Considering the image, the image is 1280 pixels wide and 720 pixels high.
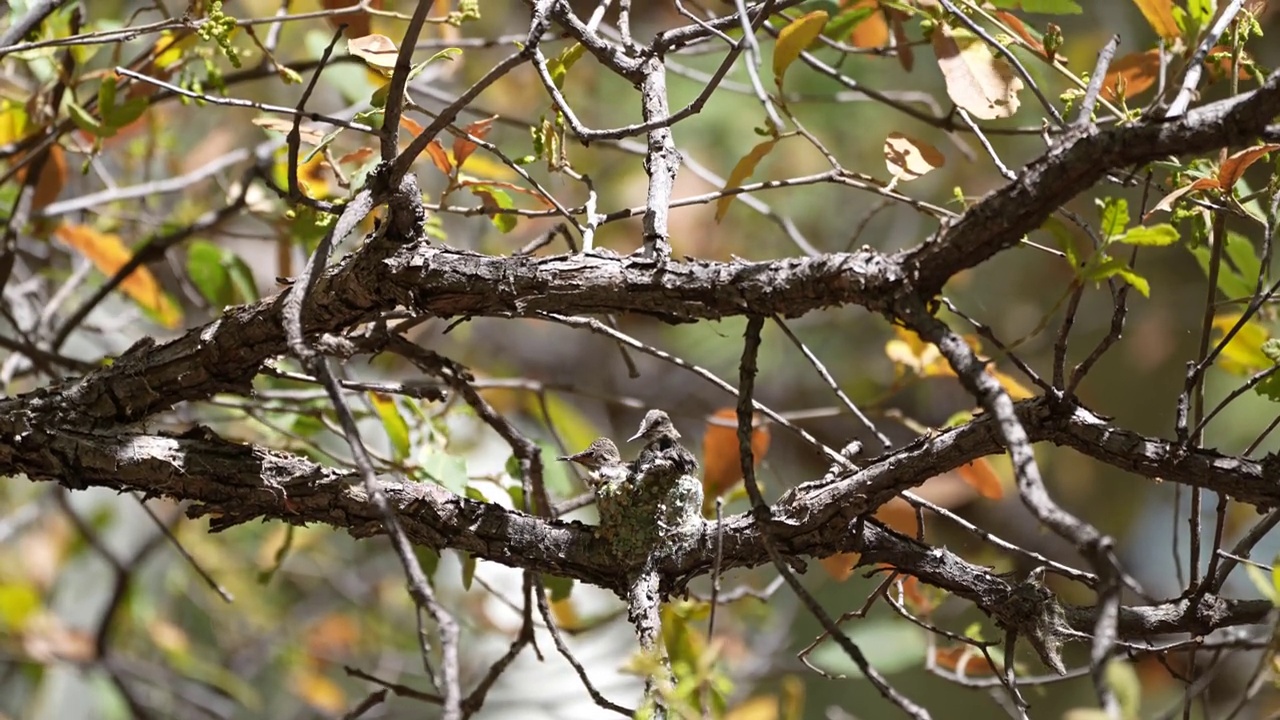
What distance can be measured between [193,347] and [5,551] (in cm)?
223

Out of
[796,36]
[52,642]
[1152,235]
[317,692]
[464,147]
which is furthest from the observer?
[317,692]

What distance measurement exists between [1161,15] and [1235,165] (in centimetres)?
22

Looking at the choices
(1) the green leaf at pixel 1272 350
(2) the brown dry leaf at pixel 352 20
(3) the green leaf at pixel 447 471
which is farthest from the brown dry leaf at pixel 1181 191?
(2) the brown dry leaf at pixel 352 20

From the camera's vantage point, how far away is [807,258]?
74 cm

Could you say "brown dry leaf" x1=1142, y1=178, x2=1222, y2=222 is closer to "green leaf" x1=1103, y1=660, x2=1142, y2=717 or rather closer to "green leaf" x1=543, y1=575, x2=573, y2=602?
Result: "green leaf" x1=1103, y1=660, x2=1142, y2=717

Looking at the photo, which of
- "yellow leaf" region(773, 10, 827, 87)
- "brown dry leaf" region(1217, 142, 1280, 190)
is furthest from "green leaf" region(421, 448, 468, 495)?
"brown dry leaf" region(1217, 142, 1280, 190)

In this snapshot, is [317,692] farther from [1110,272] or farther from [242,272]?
[1110,272]

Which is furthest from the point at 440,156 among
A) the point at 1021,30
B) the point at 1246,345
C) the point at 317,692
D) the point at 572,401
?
the point at 572,401

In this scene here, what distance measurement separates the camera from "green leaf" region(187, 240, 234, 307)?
1483mm

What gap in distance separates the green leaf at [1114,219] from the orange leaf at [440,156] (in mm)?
550

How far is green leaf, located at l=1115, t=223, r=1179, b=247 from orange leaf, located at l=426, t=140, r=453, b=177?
0.57m

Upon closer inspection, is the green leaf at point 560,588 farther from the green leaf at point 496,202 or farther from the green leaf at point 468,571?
the green leaf at point 496,202

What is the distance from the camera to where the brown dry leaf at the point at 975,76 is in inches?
38.9

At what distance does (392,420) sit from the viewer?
3.99ft
